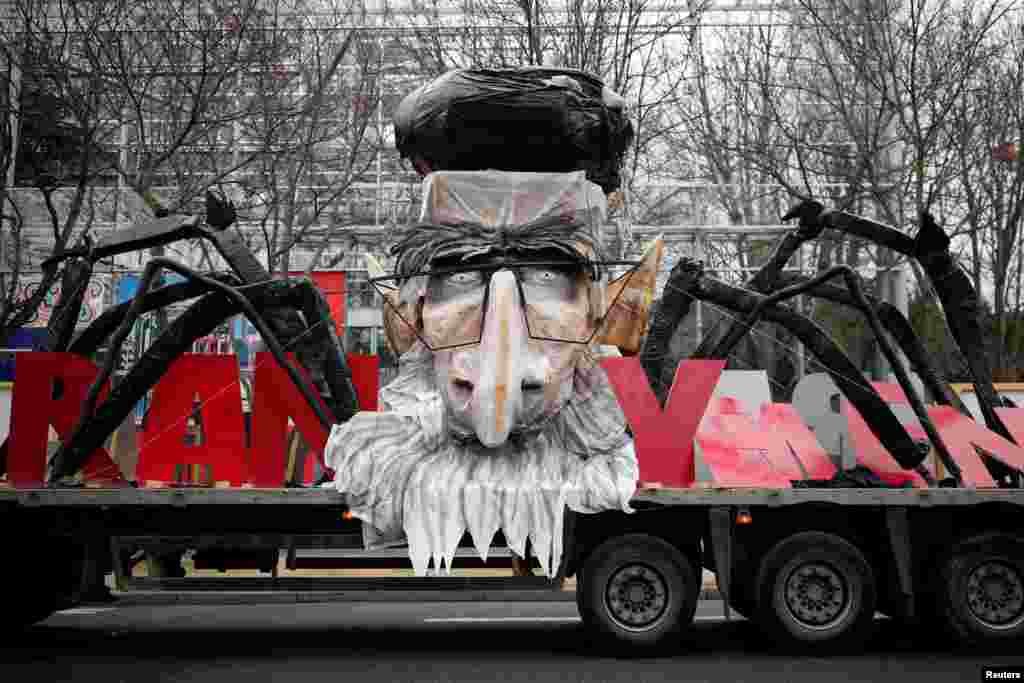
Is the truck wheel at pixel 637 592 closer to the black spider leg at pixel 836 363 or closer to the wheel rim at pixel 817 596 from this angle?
the wheel rim at pixel 817 596

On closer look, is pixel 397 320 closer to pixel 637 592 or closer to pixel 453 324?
pixel 453 324

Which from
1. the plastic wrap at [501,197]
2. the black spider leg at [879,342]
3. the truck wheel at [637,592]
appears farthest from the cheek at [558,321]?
the truck wheel at [637,592]

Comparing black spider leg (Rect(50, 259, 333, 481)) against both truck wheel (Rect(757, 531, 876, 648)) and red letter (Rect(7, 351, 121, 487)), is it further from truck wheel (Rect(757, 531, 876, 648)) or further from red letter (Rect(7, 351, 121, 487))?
truck wheel (Rect(757, 531, 876, 648))

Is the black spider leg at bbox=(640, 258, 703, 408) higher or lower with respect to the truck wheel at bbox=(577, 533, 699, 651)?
higher

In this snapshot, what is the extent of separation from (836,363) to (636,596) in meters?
2.93

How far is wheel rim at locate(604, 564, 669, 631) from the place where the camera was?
8.10m

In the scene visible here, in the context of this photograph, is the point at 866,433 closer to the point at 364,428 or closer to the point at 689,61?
the point at 364,428

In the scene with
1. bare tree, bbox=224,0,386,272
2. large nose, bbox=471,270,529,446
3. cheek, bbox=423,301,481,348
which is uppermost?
bare tree, bbox=224,0,386,272

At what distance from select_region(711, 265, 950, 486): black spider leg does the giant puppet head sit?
1.42 meters

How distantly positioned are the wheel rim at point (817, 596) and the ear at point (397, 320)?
12.4 feet

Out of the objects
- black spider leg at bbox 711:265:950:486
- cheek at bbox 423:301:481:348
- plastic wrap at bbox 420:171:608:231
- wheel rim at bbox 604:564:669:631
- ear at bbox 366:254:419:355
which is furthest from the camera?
ear at bbox 366:254:419:355

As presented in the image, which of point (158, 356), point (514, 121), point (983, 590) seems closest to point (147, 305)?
point (158, 356)

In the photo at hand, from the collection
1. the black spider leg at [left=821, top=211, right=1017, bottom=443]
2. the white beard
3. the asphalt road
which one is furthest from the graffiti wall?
the black spider leg at [left=821, top=211, right=1017, bottom=443]

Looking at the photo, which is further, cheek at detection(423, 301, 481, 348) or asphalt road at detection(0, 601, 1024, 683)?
cheek at detection(423, 301, 481, 348)
